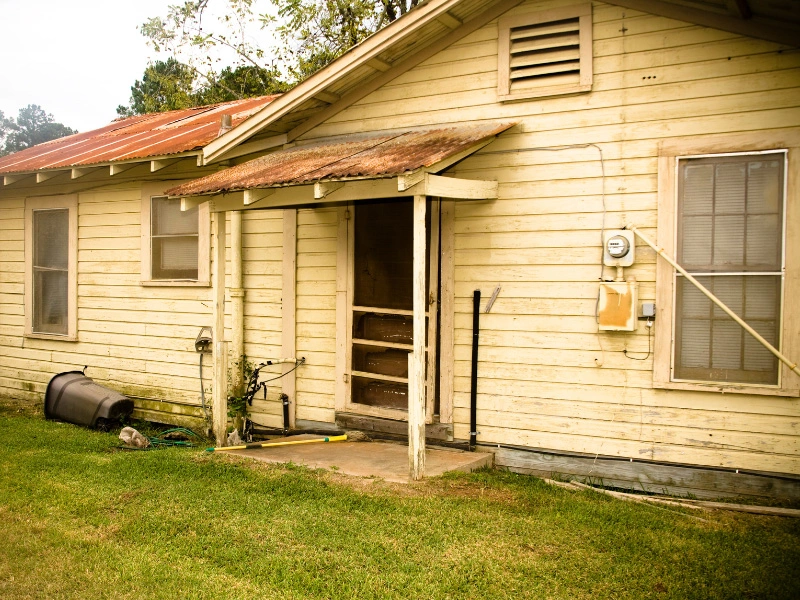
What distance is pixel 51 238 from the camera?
1018cm

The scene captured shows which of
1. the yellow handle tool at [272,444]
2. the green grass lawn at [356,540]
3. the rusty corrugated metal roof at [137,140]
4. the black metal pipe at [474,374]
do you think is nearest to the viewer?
the green grass lawn at [356,540]

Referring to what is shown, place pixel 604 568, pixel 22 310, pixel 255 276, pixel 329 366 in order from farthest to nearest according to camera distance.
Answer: pixel 22 310
pixel 255 276
pixel 329 366
pixel 604 568

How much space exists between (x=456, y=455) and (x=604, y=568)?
227 centimetres

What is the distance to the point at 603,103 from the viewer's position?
19.8 ft

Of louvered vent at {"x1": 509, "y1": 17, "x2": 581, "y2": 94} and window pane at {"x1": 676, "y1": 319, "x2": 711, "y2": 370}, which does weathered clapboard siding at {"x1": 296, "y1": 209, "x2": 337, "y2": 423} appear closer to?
louvered vent at {"x1": 509, "y1": 17, "x2": 581, "y2": 94}

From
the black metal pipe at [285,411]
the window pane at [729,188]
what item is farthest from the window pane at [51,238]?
the window pane at [729,188]

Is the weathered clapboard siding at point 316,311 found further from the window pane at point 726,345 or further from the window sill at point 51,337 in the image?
the window sill at point 51,337

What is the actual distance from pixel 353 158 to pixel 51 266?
6.22 metres

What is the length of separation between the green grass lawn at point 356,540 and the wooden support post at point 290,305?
1.46 metres

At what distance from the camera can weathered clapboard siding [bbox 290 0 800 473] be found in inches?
218

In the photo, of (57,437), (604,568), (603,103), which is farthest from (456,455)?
(57,437)

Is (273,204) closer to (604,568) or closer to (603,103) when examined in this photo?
(603,103)

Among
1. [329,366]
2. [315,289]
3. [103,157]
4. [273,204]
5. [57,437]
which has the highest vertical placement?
[103,157]

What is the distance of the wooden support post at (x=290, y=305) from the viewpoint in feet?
25.1
